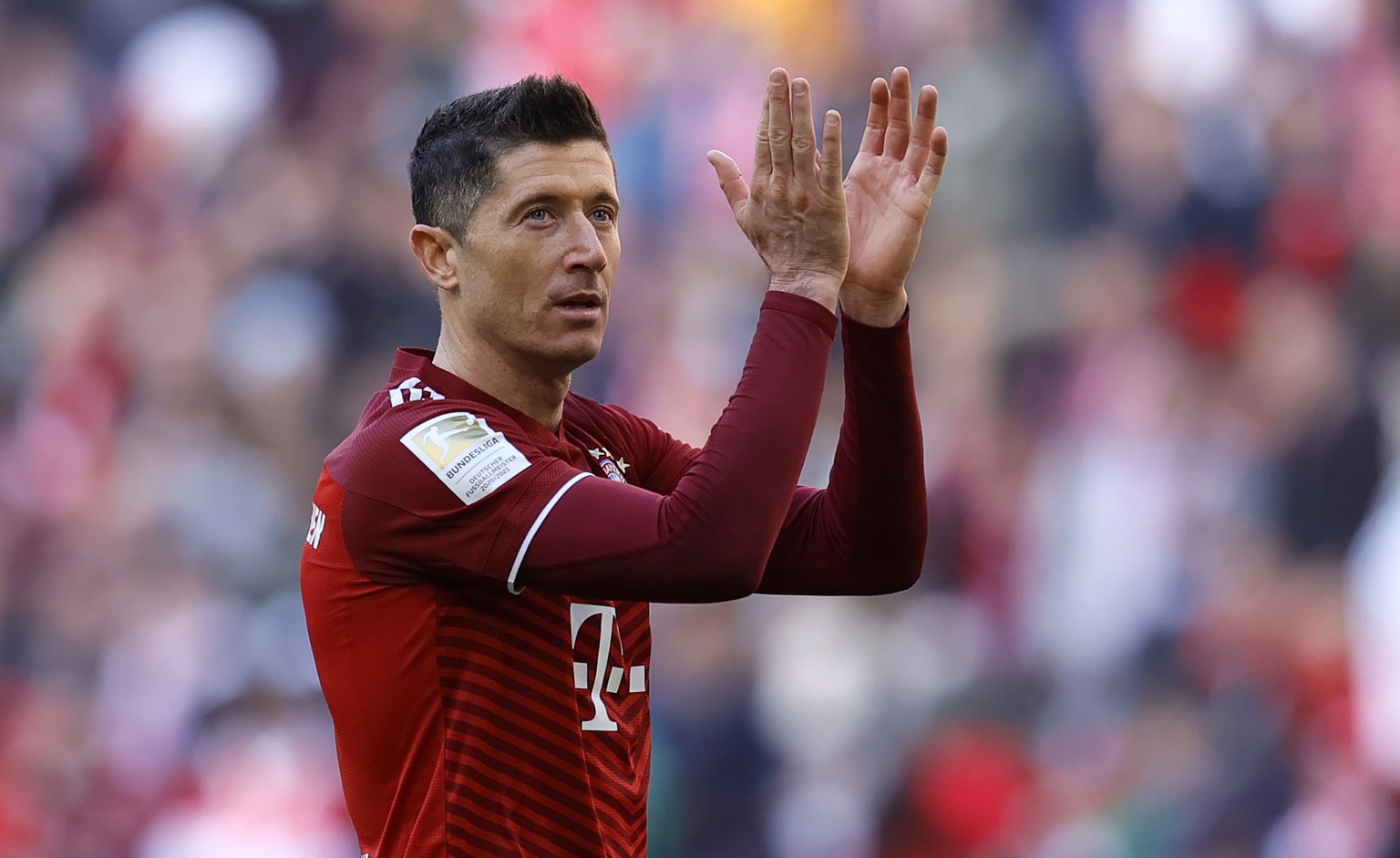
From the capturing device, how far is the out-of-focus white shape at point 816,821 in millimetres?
6051

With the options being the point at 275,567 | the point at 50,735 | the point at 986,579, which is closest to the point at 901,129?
the point at 986,579

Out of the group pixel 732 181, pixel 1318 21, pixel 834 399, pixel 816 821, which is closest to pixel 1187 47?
pixel 1318 21

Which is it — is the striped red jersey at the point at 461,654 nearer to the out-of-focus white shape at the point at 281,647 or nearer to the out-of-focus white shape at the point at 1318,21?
the out-of-focus white shape at the point at 281,647

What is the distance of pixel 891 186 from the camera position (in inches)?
106

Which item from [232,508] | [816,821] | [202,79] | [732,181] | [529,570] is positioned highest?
[202,79]

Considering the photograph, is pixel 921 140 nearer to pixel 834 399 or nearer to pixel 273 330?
pixel 834 399

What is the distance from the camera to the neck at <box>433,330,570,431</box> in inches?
106

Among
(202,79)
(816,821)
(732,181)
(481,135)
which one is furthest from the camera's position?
(202,79)

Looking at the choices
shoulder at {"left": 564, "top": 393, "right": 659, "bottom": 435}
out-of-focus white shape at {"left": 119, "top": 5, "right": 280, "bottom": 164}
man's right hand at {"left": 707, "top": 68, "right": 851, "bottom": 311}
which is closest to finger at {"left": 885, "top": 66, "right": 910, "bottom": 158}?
man's right hand at {"left": 707, "top": 68, "right": 851, "bottom": 311}

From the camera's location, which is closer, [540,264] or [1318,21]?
[540,264]

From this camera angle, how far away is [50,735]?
6.54 metres

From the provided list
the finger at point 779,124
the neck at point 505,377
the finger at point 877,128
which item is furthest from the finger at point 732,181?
the neck at point 505,377

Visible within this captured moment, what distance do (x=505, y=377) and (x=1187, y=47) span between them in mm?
4778

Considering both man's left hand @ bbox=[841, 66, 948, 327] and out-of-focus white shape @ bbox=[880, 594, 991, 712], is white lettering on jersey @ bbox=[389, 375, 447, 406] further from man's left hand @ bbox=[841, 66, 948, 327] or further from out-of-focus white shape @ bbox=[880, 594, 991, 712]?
out-of-focus white shape @ bbox=[880, 594, 991, 712]
